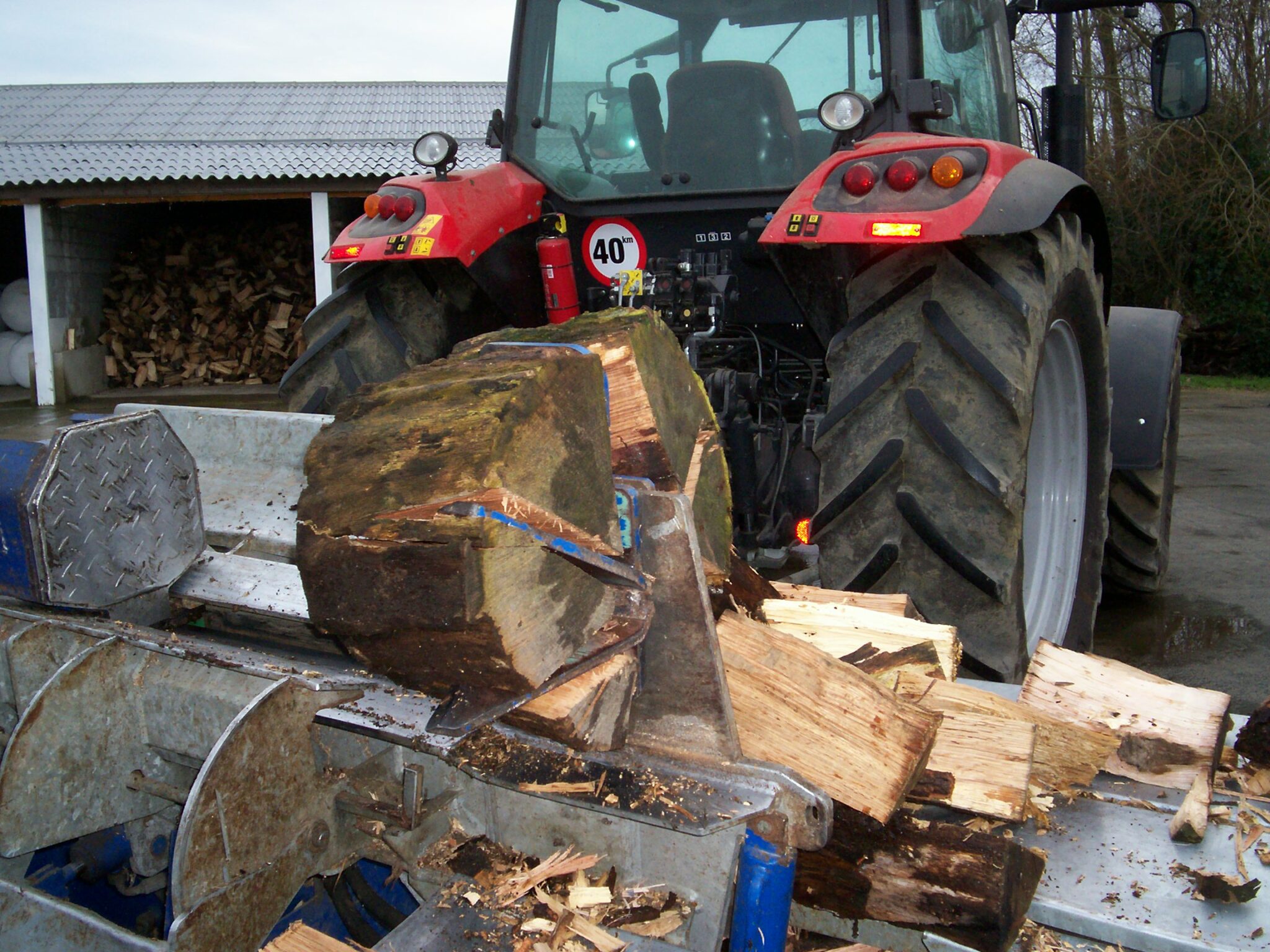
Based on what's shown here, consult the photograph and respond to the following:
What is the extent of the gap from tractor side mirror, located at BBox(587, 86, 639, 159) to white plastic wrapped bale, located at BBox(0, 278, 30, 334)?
11866mm

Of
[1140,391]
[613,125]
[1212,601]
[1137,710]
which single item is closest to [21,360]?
[613,125]

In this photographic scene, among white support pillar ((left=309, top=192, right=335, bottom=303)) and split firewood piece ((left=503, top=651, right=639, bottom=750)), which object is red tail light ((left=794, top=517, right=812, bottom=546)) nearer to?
split firewood piece ((left=503, top=651, right=639, bottom=750))

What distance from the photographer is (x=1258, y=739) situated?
1912 millimetres

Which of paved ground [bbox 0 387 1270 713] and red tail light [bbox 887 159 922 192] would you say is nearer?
red tail light [bbox 887 159 922 192]

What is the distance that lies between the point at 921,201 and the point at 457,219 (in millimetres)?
1290

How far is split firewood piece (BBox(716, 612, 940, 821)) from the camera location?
1499 mm

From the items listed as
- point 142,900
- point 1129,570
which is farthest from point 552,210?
point 1129,570

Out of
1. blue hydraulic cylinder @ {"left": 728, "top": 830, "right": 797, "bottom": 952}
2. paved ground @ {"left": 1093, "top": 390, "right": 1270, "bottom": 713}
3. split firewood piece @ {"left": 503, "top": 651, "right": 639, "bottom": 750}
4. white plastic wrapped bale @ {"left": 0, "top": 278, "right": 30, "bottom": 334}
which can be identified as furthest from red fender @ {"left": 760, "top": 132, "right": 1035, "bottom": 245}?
white plastic wrapped bale @ {"left": 0, "top": 278, "right": 30, "bottom": 334}

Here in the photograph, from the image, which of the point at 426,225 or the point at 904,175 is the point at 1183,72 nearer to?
the point at 904,175

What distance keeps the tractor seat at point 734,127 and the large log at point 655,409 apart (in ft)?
4.33

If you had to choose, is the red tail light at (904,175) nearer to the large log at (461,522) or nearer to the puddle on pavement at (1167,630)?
the large log at (461,522)

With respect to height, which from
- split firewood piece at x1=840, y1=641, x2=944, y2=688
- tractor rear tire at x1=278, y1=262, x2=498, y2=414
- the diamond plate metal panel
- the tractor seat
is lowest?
split firewood piece at x1=840, y1=641, x2=944, y2=688

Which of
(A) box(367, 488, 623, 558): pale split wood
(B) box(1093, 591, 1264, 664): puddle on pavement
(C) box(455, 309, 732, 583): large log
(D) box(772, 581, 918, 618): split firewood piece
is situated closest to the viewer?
(A) box(367, 488, 623, 558): pale split wood

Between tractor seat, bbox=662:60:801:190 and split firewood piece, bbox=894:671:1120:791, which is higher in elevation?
tractor seat, bbox=662:60:801:190
